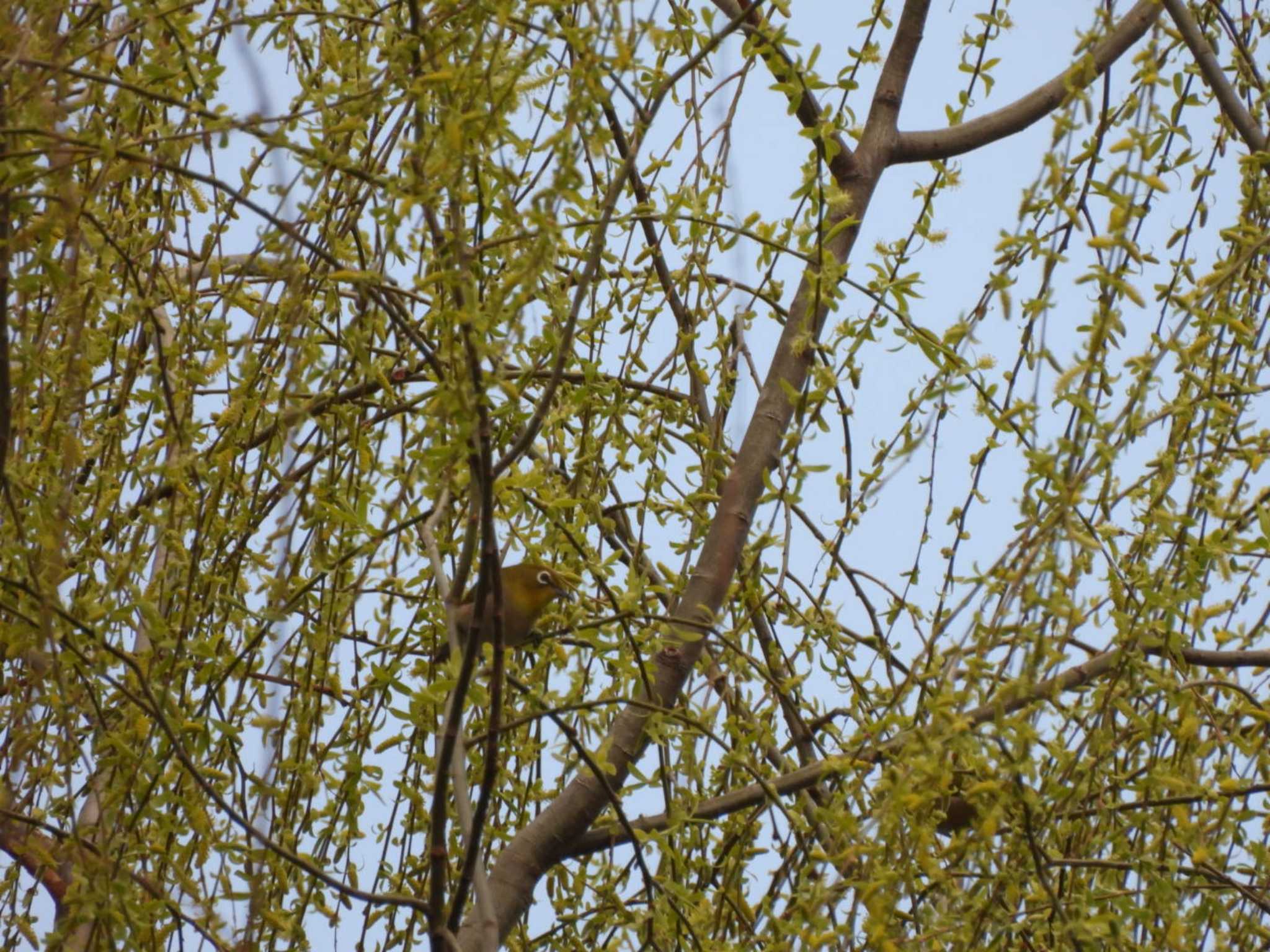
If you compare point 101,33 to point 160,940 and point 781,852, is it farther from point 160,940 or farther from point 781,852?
point 781,852

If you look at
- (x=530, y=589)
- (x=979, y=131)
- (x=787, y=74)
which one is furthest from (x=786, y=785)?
(x=979, y=131)

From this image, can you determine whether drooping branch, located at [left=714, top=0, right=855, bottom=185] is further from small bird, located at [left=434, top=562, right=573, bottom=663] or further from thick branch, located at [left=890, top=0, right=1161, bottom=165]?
small bird, located at [left=434, top=562, right=573, bottom=663]

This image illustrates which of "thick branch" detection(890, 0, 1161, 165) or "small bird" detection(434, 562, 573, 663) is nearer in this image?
"small bird" detection(434, 562, 573, 663)

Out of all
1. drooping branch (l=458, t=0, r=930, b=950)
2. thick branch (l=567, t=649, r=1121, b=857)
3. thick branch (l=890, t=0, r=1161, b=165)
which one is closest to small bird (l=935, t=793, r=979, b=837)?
thick branch (l=567, t=649, r=1121, b=857)

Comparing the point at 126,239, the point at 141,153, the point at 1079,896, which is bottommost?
the point at 1079,896

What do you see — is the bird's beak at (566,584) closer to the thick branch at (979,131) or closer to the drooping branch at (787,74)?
the drooping branch at (787,74)

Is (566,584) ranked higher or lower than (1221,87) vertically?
lower

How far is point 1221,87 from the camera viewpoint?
81.9 inches

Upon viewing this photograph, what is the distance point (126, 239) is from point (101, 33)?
30 cm

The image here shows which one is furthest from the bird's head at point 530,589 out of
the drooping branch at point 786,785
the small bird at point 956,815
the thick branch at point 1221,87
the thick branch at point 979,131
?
the thick branch at point 1221,87

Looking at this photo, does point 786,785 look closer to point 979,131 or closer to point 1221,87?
point 1221,87

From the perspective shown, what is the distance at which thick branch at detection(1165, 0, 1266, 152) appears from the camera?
2.03 meters

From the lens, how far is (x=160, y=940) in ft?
6.18

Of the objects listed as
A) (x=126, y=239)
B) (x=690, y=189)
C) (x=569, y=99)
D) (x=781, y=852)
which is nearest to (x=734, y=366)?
(x=690, y=189)
